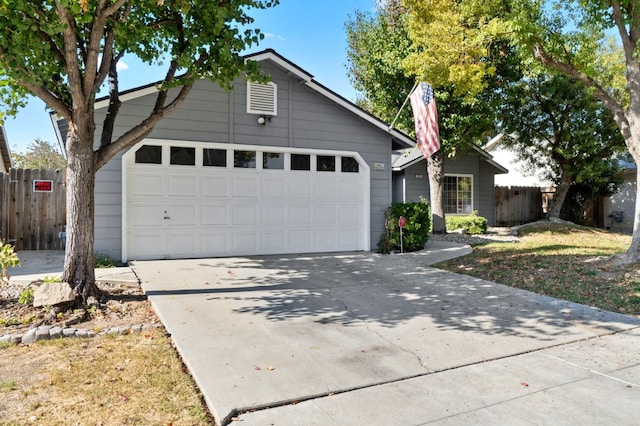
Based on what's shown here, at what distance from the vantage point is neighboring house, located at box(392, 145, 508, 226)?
55.8 ft

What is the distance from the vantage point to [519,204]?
20016mm

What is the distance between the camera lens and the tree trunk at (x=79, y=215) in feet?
18.0

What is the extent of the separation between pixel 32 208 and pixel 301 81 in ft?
24.1

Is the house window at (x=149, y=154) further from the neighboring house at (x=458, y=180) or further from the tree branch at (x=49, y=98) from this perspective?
the neighboring house at (x=458, y=180)

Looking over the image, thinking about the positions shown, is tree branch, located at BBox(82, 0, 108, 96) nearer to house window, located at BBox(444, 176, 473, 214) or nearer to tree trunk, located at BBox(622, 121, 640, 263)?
tree trunk, located at BBox(622, 121, 640, 263)

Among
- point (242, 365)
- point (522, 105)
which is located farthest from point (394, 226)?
point (522, 105)

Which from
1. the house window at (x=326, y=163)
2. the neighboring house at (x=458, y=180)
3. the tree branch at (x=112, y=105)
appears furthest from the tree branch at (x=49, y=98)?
the neighboring house at (x=458, y=180)

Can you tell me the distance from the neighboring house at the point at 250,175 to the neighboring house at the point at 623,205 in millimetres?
14274

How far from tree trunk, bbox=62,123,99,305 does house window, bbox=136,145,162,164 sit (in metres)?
3.25

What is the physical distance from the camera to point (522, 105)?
16781 millimetres

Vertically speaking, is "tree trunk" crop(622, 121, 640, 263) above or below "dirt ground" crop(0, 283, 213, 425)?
above

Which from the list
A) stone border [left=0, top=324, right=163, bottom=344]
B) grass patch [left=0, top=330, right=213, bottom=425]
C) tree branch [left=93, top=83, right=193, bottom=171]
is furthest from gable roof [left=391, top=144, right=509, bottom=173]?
grass patch [left=0, top=330, right=213, bottom=425]

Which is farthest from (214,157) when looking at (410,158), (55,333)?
(410,158)

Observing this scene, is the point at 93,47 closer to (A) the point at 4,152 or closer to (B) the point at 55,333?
(B) the point at 55,333
